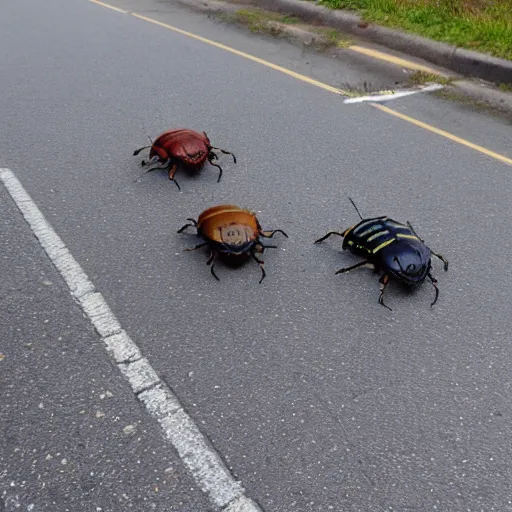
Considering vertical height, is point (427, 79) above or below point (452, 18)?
below

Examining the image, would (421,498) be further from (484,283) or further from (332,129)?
(332,129)

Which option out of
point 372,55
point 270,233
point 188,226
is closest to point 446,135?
point 372,55

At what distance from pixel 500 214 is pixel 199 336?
7.67ft

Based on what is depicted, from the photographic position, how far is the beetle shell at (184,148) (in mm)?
4508

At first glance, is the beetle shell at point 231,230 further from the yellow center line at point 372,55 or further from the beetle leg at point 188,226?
the yellow center line at point 372,55

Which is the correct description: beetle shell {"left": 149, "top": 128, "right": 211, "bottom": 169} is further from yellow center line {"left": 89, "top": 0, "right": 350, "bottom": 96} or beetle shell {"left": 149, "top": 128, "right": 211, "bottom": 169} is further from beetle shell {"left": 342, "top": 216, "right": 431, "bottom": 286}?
yellow center line {"left": 89, "top": 0, "right": 350, "bottom": 96}

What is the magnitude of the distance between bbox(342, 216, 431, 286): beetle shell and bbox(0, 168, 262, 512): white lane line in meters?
1.33

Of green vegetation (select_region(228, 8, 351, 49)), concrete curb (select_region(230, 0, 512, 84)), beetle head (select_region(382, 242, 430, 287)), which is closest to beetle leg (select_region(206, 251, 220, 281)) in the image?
beetle head (select_region(382, 242, 430, 287))

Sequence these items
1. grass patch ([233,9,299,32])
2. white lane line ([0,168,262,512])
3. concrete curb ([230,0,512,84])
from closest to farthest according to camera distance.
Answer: white lane line ([0,168,262,512]) → concrete curb ([230,0,512,84]) → grass patch ([233,9,299,32])

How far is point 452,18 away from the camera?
7824 mm

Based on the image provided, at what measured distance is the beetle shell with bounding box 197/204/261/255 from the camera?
3438 millimetres

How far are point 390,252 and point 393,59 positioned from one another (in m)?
4.76

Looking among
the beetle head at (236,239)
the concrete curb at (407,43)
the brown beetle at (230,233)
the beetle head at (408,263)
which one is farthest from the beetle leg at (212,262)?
the concrete curb at (407,43)

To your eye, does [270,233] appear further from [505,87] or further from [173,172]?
[505,87]
